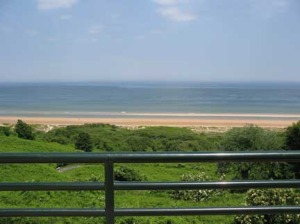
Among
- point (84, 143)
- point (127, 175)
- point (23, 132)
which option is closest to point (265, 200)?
point (127, 175)

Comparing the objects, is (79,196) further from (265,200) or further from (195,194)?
(265,200)

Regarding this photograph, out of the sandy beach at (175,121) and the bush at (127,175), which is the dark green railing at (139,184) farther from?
the sandy beach at (175,121)

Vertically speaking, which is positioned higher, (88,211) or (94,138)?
(88,211)

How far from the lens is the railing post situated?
88.1 inches

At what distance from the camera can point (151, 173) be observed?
2122 cm

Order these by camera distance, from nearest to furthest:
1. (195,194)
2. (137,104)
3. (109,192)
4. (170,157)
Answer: (170,157) → (109,192) → (195,194) → (137,104)

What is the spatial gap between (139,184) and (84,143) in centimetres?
2642

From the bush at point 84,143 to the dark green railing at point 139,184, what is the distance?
2525 centimetres

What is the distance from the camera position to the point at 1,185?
2.27 m

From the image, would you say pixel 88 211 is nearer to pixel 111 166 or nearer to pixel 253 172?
pixel 111 166

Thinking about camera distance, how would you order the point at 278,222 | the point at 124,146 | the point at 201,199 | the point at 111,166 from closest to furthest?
the point at 111,166, the point at 278,222, the point at 201,199, the point at 124,146

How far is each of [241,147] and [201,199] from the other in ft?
26.0

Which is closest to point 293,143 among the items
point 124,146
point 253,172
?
point 253,172

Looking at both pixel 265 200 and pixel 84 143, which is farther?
pixel 84 143
